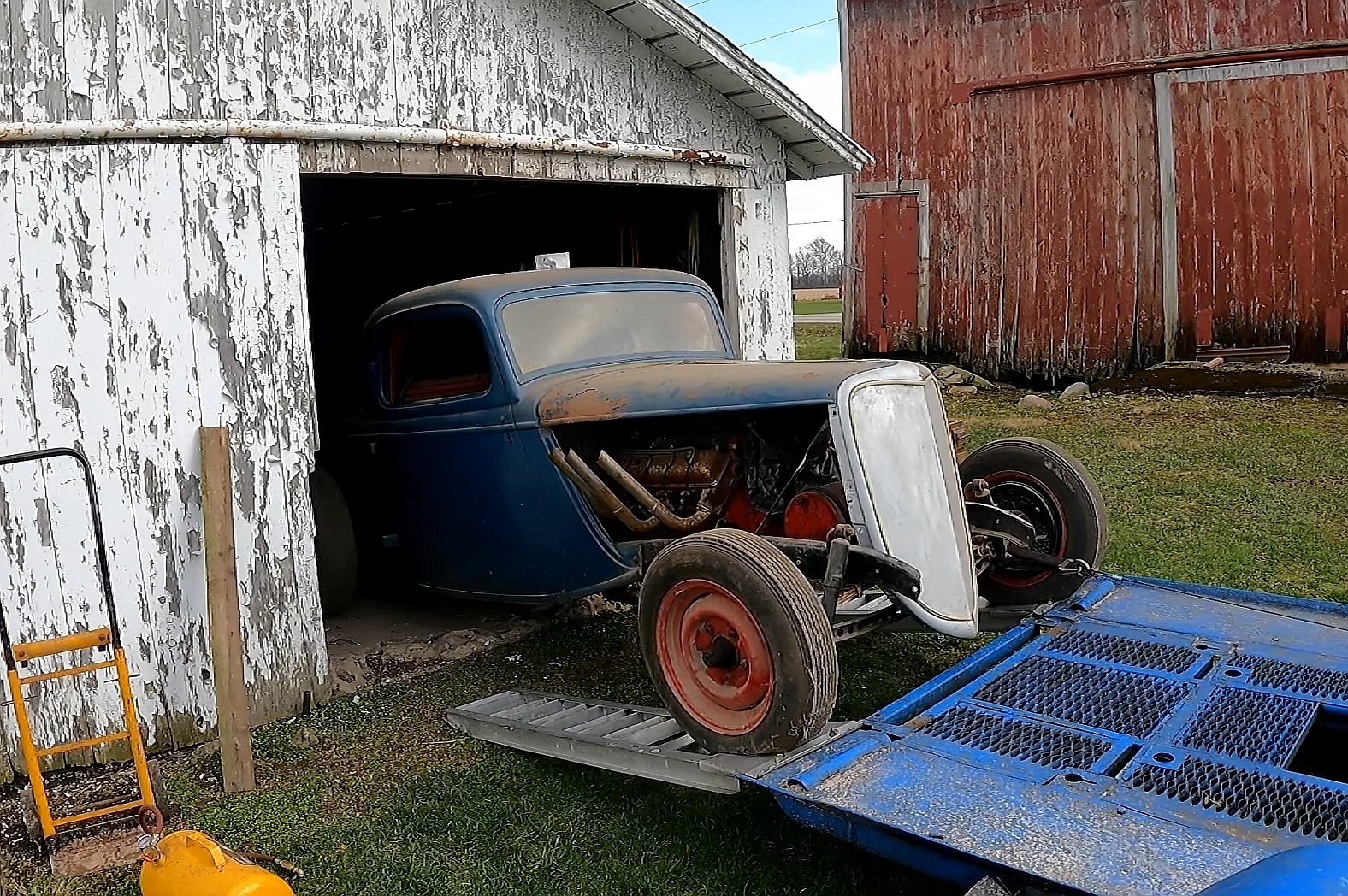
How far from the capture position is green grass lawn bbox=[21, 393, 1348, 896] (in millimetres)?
3664

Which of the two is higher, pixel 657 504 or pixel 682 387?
pixel 682 387

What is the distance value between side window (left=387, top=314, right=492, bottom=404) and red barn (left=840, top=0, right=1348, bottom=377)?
32.4 ft

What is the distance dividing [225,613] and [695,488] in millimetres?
1938

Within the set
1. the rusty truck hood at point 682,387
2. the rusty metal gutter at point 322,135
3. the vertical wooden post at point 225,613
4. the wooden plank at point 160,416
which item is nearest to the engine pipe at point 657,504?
the rusty truck hood at point 682,387

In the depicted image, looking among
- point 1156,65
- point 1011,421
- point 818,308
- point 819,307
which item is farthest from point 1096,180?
point 819,307

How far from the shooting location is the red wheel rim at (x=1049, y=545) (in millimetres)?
5238

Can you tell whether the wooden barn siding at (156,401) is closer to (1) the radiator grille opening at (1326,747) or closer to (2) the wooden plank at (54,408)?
(2) the wooden plank at (54,408)

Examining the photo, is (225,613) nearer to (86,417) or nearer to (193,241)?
(86,417)

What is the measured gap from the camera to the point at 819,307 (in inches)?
1544

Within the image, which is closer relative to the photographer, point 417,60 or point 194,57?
point 194,57

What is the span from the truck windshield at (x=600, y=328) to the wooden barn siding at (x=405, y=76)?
3.20 feet

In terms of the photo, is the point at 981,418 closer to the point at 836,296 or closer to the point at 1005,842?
the point at 1005,842

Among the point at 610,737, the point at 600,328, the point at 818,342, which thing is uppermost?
the point at 600,328

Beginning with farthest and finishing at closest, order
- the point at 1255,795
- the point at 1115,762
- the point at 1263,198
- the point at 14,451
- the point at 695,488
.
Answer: the point at 1263,198 < the point at 695,488 < the point at 14,451 < the point at 1115,762 < the point at 1255,795
